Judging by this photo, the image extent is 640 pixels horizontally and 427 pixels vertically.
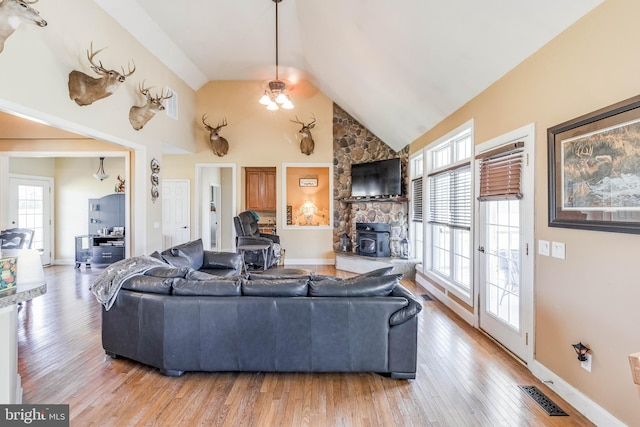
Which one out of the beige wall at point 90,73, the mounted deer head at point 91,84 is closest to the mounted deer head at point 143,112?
the beige wall at point 90,73

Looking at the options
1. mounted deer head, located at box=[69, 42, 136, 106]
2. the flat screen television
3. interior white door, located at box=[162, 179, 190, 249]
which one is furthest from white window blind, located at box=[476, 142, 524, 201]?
interior white door, located at box=[162, 179, 190, 249]

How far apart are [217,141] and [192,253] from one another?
3.64m

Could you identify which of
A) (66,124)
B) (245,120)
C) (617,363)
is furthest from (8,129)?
(617,363)

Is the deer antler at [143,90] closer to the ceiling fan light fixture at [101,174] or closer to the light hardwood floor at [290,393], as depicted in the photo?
the ceiling fan light fixture at [101,174]

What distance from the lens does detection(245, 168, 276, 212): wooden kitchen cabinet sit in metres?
8.66

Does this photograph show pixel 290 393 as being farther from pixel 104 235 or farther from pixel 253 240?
pixel 104 235

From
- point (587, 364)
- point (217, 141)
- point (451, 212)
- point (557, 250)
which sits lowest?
point (587, 364)

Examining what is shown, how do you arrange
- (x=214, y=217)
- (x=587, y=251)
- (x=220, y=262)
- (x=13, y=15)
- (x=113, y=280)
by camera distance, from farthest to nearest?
(x=214, y=217), (x=220, y=262), (x=113, y=280), (x=13, y=15), (x=587, y=251)

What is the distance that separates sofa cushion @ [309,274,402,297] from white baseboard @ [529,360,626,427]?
4.48ft

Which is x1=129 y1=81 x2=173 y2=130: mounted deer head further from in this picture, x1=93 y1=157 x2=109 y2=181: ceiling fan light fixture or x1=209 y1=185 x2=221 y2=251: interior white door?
x1=209 y1=185 x2=221 y2=251: interior white door

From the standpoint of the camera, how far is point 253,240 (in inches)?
259

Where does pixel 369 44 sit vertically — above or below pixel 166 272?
above

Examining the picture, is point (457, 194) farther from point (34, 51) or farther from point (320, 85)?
point (34, 51)

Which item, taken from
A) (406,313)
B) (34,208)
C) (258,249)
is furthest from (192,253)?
(34,208)
